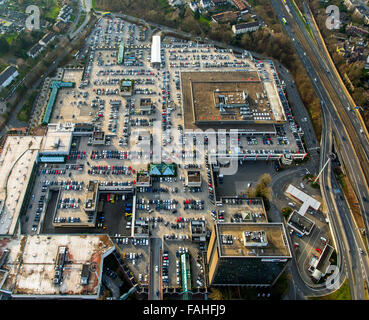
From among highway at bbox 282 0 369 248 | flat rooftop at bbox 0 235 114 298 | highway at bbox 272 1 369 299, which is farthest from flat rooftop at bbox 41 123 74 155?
highway at bbox 282 0 369 248

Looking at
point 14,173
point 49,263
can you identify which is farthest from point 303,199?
point 14,173

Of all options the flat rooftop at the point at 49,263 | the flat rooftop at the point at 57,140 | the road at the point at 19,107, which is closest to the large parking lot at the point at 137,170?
the flat rooftop at the point at 57,140

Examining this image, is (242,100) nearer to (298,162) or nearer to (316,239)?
(298,162)

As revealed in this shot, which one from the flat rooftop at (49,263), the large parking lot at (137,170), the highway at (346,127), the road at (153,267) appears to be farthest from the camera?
the highway at (346,127)

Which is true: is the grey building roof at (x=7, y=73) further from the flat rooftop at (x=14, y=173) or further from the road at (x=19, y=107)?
the flat rooftop at (x=14, y=173)

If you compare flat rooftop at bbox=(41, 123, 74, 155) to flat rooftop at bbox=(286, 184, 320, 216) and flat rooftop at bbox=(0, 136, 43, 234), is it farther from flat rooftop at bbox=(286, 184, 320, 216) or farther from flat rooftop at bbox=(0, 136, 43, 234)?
flat rooftop at bbox=(286, 184, 320, 216)

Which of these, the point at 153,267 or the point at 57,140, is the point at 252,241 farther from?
the point at 57,140
